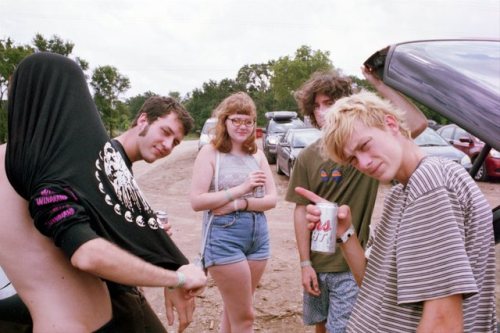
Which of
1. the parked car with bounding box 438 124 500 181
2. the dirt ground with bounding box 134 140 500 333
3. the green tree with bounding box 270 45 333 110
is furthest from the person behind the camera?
the green tree with bounding box 270 45 333 110

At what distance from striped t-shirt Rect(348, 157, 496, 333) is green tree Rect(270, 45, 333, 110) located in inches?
1535

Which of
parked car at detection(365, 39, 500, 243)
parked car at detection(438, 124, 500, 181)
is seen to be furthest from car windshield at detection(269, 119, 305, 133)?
parked car at detection(365, 39, 500, 243)

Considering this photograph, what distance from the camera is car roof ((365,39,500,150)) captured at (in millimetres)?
1278

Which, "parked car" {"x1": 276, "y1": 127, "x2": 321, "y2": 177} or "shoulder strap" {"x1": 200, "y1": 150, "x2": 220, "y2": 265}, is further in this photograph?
"parked car" {"x1": 276, "y1": 127, "x2": 321, "y2": 177}

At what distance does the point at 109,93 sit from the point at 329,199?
3937cm

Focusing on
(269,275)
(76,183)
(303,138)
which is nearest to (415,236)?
(76,183)

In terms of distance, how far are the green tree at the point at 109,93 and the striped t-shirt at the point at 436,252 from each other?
1478 inches

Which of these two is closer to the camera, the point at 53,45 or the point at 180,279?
the point at 180,279

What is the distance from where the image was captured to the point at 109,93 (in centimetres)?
3878

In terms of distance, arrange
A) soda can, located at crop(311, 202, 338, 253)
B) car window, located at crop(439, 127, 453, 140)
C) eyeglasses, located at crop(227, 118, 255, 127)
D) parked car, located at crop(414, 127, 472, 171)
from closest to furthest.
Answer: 1. soda can, located at crop(311, 202, 338, 253)
2. eyeglasses, located at crop(227, 118, 255, 127)
3. parked car, located at crop(414, 127, 472, 171)
4. car window, located at crop(439, 127, 453, 140)

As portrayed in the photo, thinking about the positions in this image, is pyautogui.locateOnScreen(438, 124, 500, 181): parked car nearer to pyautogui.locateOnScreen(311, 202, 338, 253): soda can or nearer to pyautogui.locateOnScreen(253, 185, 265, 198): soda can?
pyautogui.locateOnScreen(253, 185, 265, 198): soda can

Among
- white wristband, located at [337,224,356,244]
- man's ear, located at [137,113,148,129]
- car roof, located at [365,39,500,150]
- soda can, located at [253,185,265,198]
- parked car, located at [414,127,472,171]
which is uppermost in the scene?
car roof, located at [365,39,500,150]

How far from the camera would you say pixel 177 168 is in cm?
1550

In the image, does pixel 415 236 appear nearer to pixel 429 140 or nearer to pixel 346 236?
pixel 346 236
